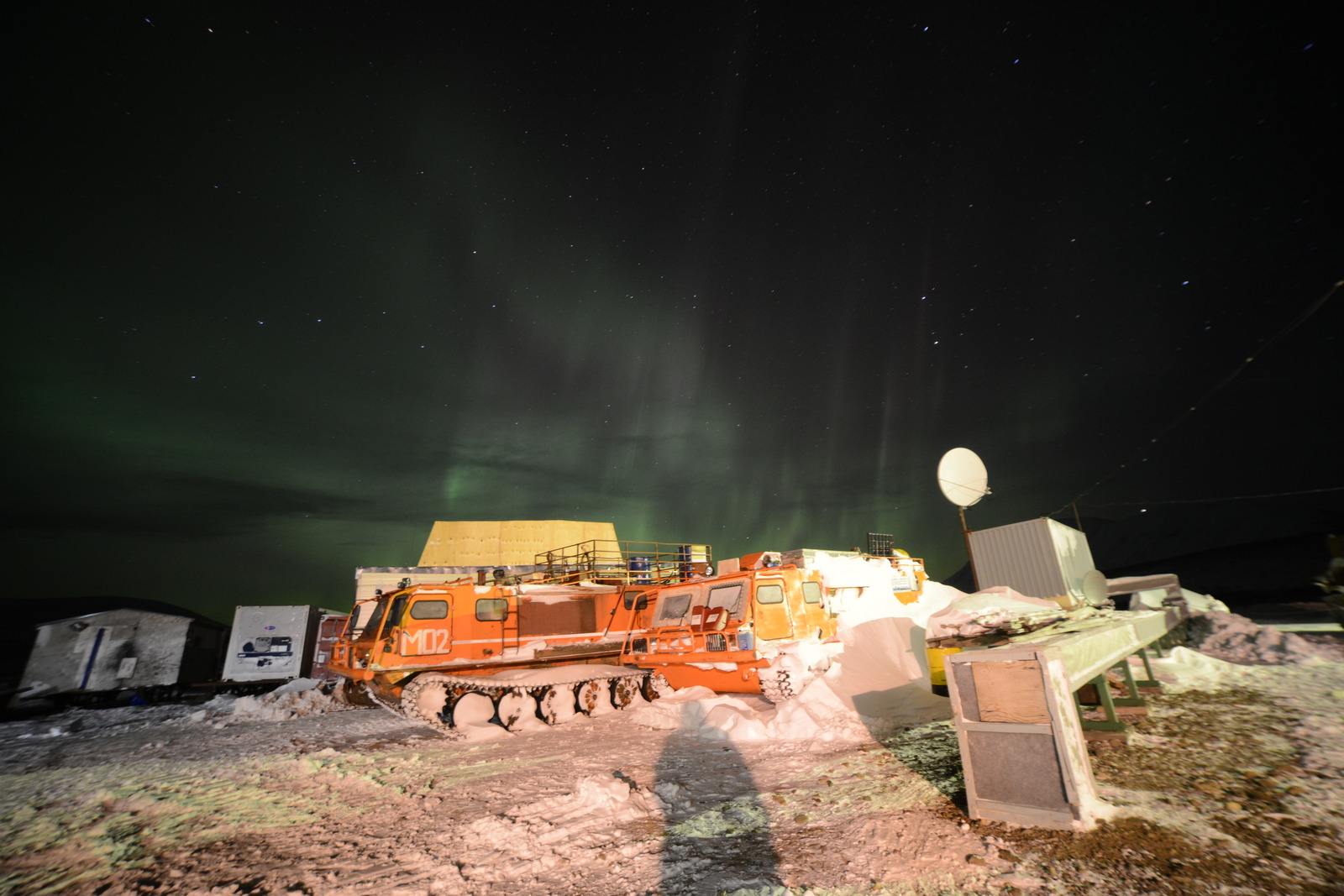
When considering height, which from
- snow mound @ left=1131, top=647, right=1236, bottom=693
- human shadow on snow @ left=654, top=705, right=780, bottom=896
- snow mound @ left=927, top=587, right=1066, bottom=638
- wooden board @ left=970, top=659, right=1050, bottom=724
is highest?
snow mound @ left=927, top=587, right=1066, bottom=638

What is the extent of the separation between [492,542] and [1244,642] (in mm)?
28320

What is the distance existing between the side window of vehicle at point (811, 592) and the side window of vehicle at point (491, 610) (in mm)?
5666

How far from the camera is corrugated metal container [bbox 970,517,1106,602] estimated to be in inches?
599

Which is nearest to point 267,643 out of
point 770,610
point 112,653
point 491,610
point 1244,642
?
point 112,653

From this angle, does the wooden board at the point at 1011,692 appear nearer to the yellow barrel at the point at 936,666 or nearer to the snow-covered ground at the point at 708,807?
the snow-covered ground at the point at 708,807

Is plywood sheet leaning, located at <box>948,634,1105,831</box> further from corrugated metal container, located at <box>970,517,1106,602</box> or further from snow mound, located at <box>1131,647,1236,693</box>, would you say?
corrugated metal container, located at <box>970,517,1106,602</box>

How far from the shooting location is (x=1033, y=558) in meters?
15.7

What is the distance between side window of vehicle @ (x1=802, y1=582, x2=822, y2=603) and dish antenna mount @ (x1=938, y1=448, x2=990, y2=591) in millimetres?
7112

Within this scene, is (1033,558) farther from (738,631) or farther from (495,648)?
(495,648)

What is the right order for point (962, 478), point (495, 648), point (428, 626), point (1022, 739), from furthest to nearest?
point (962, 478) → point (495, 648) → point (428, 626) → point (1022, 739)

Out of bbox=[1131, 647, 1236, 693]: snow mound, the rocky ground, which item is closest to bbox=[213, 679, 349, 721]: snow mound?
the rocky ground

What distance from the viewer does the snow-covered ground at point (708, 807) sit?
10.1 ft

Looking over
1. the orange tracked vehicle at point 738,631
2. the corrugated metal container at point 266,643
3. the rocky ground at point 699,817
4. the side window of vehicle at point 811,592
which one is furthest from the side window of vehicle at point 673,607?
the corrugated metal container at point 266,643

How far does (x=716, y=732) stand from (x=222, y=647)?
21.3 meters
